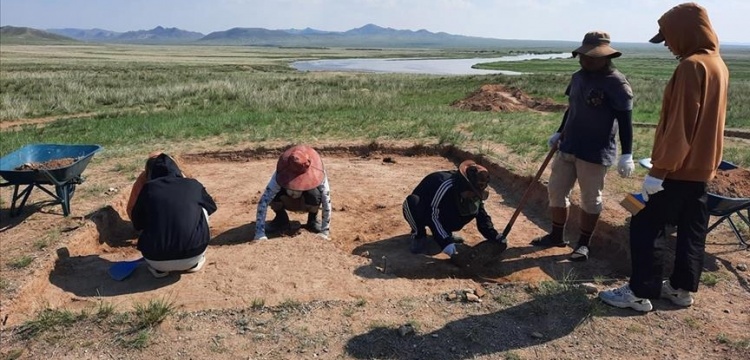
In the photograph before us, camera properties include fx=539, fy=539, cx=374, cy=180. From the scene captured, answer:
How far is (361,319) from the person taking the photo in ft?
12.4

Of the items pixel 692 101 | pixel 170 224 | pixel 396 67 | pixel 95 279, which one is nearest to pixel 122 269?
pixel 95 279

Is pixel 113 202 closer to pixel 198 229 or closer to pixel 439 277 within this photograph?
pixel 198 229

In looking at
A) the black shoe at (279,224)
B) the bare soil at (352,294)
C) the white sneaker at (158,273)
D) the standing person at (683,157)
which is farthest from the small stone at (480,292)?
the white sneaker at (158,273)

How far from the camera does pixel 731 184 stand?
520cm

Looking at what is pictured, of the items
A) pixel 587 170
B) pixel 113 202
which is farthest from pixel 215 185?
pixel 587 170

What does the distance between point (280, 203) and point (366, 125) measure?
620 cm

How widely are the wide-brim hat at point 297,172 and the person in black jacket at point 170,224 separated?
0.78 metres

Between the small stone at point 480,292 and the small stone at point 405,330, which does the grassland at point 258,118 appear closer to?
the small stone at point 480,292

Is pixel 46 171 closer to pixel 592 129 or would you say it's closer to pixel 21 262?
pixel 21 262

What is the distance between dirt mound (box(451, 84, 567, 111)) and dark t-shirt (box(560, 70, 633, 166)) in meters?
13.4

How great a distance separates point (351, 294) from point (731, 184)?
384cm

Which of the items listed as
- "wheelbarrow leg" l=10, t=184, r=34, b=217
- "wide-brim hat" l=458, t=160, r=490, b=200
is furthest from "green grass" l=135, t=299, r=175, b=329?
"wheelbarrow leg" l=10, t=184, r=34, b=217

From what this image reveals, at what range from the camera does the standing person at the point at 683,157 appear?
3225 mm

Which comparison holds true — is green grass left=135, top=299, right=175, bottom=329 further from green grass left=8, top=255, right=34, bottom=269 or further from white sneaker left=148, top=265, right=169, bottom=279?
green grass left=8, top=255, right=34, bottom=269
